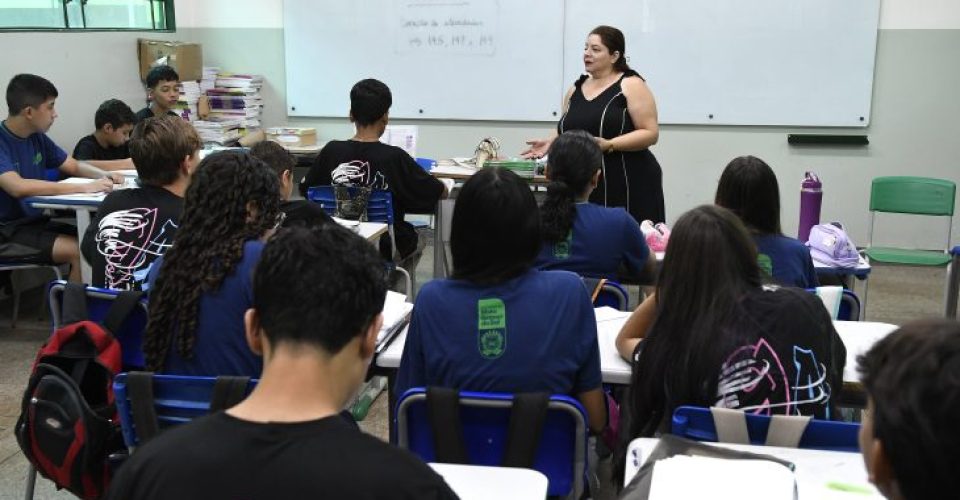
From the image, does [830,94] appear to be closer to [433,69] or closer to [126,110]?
[433,69]

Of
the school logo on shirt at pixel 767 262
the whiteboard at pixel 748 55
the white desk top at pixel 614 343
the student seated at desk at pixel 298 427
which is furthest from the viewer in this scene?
the whiteboard at pixel 748 55

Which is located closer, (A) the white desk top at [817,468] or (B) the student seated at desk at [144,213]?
(A) the white desk top at [817,468]

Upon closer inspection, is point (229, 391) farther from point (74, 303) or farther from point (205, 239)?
point (74, 303)

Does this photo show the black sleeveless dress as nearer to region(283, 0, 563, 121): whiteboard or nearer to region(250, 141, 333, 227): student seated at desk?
region(250, 141, 333, 227): student seated at desk

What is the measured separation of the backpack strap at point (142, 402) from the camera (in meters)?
1.87

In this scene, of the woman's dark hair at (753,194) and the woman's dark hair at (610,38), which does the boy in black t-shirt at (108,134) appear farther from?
the woman's dark hair at (753,194)

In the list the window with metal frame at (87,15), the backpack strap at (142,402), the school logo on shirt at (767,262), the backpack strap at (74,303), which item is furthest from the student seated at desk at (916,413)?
the window with metal frame at (87,15)

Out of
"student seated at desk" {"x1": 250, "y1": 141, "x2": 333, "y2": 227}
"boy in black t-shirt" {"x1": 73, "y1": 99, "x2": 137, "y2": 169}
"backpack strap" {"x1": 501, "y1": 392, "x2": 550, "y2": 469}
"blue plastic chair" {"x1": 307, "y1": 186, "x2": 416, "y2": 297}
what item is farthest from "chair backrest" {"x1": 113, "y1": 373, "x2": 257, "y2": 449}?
"boy in black t-shirt" {"x1": 73, "y1": 99, "x2": 137, "y2": 169}

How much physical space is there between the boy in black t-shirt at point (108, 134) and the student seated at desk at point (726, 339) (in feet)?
12.7

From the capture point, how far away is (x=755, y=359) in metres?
1.79

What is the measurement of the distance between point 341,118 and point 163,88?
137cm

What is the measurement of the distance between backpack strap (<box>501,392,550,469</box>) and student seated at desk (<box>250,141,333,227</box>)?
113cm

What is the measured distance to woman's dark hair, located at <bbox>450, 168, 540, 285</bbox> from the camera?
77.1 inches

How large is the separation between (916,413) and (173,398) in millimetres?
1517
